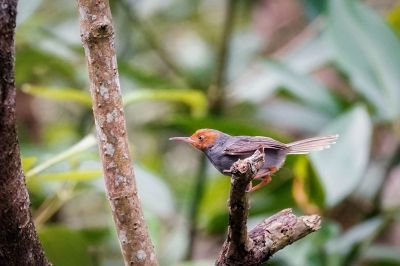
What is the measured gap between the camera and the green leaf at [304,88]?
9.16 feet

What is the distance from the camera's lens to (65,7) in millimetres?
4230

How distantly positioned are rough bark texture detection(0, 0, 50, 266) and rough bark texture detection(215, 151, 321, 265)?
1.10ft

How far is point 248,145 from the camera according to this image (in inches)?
55.4

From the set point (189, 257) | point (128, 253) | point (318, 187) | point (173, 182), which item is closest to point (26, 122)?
point (173, 182)

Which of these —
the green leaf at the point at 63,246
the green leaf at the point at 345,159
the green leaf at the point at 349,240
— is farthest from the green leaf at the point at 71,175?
the green leaf at the point at 349,240

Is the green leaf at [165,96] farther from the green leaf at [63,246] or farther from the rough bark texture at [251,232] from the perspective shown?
the rough bark texture at [251,232]

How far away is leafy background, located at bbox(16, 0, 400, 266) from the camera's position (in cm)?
234

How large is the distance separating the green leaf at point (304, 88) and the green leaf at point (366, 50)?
6.9 inches

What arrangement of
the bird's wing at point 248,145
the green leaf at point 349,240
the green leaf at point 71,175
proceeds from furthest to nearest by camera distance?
the green leaf at point 349,240 → the green leaf at point 71,175 → the bird's wing at point 248,145

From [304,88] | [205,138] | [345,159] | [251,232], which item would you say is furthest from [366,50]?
[251,232]

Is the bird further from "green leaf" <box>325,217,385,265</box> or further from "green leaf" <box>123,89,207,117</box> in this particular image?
"green leaf" <box>325,217,385,265</box>

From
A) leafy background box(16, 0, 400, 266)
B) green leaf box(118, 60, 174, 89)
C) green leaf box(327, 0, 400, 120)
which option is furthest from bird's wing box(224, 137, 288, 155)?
green leaf box(118, 60, 174, 89)

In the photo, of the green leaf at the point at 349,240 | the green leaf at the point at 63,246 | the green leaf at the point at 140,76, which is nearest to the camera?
the green leaf at the point at 63,246

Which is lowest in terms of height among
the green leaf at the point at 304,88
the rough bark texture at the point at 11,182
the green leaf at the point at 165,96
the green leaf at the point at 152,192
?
the rough bark texture at the point at 11,182
